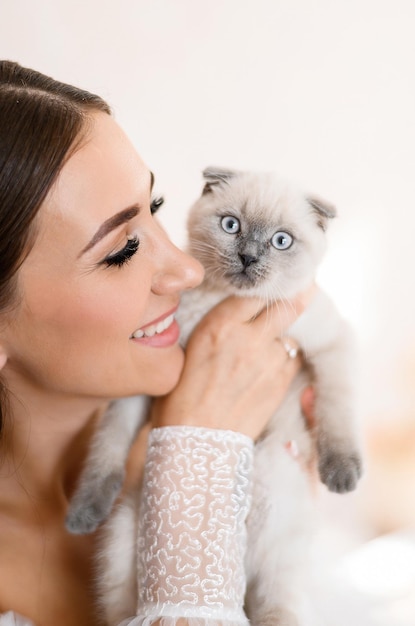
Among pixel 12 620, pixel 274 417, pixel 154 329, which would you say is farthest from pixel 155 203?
pixel 12 620

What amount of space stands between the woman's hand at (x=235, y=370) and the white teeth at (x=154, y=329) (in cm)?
8

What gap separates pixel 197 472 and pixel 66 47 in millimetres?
1820

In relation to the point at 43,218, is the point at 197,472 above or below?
below

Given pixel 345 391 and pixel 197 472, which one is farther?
pixel 345 391

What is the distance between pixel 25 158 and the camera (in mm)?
1349

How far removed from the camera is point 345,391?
5.27ft

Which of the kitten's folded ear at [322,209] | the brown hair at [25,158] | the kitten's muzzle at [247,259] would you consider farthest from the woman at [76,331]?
the kitten's folded ear at [322,209]

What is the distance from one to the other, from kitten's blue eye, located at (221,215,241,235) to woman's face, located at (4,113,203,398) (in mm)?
151

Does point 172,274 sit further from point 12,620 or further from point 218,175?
A: point 12,620

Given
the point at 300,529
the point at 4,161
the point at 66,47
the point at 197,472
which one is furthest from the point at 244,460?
the point at 66,47

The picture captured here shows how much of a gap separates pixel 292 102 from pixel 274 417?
153 centimetres

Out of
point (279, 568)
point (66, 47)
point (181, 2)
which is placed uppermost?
point (181, 2)

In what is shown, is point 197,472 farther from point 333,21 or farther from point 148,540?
point 333,21

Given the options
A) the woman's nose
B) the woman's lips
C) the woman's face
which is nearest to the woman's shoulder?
the woman's face
